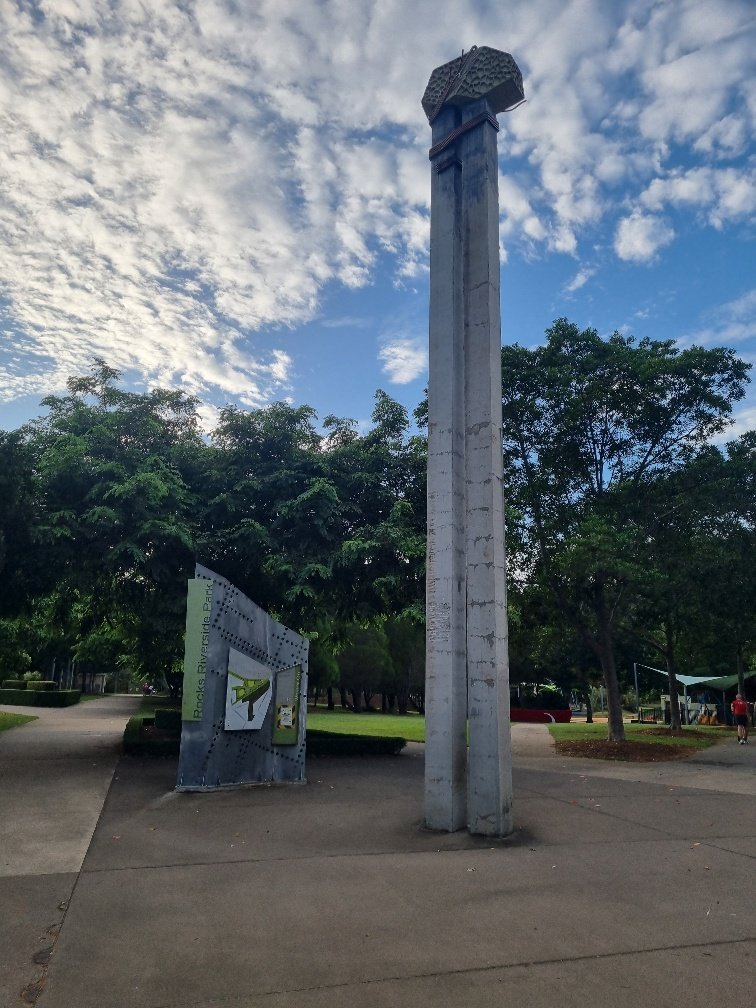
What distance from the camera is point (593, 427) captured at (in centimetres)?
1972

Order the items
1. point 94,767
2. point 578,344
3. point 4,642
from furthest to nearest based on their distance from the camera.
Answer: point 4,642
point 578,344
point 94,767

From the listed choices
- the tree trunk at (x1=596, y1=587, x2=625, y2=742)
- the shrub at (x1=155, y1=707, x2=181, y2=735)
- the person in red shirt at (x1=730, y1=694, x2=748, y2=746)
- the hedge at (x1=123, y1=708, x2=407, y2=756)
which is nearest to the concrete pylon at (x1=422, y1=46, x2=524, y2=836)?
the hedge at (x1=123, y1=708, x2=407, y2=756)

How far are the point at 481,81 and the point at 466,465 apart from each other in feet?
18.1

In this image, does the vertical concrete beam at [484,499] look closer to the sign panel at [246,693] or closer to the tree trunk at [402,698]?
the sign panel at [246,693]

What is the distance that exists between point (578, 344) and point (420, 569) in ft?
27.8

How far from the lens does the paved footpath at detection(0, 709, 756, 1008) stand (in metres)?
4.25

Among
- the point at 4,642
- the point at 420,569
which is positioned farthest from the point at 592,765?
the point at 4,642

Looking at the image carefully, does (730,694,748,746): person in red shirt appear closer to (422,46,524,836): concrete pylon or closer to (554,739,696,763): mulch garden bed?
(554,739,696,763): mulch garden bed

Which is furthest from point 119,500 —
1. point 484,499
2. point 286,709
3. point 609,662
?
point 609,662

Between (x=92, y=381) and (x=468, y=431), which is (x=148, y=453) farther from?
(x=468, y=431)

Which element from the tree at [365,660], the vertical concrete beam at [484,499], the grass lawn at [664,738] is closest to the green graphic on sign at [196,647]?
the vertical concrete beam at [484,499]

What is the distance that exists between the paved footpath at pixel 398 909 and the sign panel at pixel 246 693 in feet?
5.27

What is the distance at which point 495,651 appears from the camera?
28.3ft

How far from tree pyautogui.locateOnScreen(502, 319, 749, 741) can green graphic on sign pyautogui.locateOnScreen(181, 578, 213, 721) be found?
32.5 feet
